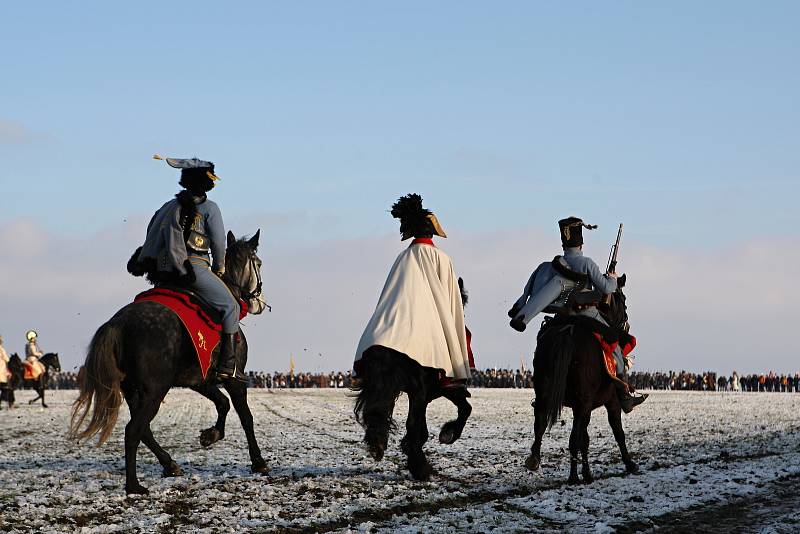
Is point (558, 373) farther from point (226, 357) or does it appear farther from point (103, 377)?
point (103, 377)

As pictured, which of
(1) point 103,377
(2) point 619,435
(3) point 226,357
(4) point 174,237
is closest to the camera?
(1) point 103,377

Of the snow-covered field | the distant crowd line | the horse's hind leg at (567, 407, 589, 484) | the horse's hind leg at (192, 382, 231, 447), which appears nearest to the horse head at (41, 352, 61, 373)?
the snow-covered field

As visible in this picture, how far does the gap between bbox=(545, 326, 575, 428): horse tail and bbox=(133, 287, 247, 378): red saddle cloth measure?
350 cm

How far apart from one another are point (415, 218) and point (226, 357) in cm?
250

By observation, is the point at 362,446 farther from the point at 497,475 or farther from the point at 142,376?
the point at 142,376

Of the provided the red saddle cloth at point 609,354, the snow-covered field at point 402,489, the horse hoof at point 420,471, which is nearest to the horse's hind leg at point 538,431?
the snow-covered field at point 402,489

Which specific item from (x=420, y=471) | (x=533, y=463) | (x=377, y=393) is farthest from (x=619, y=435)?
(x=377, y=393)

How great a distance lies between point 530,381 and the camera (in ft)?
250

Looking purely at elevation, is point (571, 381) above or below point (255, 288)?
below

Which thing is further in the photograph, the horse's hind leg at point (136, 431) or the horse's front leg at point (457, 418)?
the horse's front leg at point (457, 418)

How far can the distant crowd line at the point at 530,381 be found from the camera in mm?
75875

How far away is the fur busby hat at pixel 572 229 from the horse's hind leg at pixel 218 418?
425 centimetres

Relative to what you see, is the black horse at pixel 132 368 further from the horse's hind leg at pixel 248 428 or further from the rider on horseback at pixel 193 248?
the horse's hind leg at pixel 248 428

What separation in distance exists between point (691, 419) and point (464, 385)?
1300 centimetres
